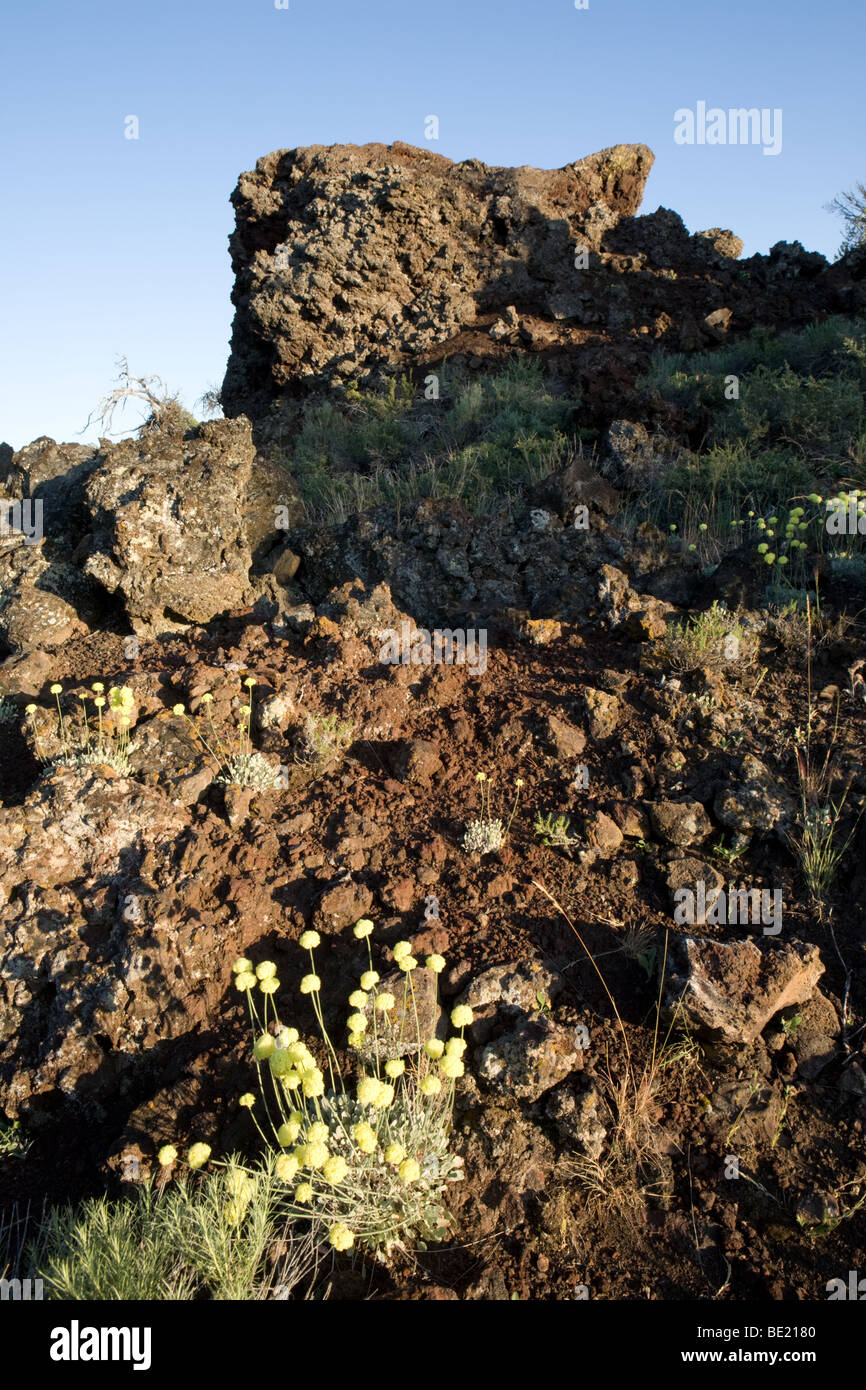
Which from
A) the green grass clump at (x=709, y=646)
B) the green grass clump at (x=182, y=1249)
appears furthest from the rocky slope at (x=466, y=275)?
the green grass clump at (x=182, y=1249)

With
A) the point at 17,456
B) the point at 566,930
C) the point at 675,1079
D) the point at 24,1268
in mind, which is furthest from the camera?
the point at 17,456

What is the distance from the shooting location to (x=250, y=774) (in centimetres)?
386

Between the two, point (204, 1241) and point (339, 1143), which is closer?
point (204, 1241)

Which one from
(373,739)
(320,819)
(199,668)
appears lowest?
(320,819)

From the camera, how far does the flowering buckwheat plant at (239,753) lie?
3.85 metres

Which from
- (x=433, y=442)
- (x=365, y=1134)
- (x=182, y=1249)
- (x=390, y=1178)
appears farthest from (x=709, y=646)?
A: (x=433, y=442)

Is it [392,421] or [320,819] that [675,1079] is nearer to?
[320,819]

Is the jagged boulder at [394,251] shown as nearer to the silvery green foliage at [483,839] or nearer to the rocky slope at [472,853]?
the rocky slope at [472,853]

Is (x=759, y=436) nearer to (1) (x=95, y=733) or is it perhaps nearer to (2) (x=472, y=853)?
(2) (x=472, y=853)

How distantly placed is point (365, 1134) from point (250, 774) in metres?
2.10

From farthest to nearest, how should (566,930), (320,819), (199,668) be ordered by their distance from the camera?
(199,668) → (320,819) → (566,930)
